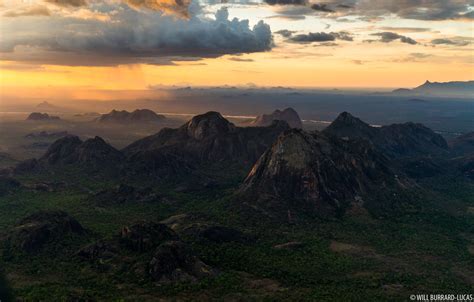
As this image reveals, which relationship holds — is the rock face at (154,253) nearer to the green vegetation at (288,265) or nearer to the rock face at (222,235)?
the green vegetation at (288,265)

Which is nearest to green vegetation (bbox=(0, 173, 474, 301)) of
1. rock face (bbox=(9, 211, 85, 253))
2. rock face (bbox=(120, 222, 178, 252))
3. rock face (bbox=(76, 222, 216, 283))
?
rock face (bbox=(76, 222, 216, 283))

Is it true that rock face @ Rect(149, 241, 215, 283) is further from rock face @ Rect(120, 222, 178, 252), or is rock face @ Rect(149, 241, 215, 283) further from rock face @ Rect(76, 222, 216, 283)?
rock face @ Rect(120, 222, 178, 252)

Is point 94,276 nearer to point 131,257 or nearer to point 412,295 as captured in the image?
point 131,257

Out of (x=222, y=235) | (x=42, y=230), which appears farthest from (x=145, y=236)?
(x=42, y=230)

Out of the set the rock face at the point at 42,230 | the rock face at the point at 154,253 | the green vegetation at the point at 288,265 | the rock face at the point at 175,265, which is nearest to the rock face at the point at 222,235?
the green vegetation at the point at 288,265

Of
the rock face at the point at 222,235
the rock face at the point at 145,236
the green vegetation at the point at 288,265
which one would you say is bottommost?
the green vegetation at the point at 288,265

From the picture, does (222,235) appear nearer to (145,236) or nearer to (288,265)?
(145,236)
